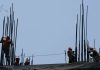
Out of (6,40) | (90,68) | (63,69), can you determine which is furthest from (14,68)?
(6,40)

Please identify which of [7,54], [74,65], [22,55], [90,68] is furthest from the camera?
[22,55]

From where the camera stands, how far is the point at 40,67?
11.4m

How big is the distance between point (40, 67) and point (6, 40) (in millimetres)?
5546

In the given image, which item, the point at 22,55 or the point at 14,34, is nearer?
the point at 14,34

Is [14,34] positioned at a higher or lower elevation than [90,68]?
higher

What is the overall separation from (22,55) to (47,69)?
38.6 feet

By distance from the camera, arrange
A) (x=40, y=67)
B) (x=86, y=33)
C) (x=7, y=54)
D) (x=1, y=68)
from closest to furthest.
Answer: (x=40, y=67)
(x=1, y=68)
(x=7, y=54)
(x=86, y=33)

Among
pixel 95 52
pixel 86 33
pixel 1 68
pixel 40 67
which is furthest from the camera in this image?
pixel 86 33

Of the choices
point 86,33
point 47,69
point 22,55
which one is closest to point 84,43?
point 86,33

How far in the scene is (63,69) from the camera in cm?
986

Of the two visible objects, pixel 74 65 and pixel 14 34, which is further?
pixel 14 34

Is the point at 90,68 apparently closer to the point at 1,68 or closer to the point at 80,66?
the point at 80,66

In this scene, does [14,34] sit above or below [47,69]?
above

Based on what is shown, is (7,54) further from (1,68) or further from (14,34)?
(1,68)
